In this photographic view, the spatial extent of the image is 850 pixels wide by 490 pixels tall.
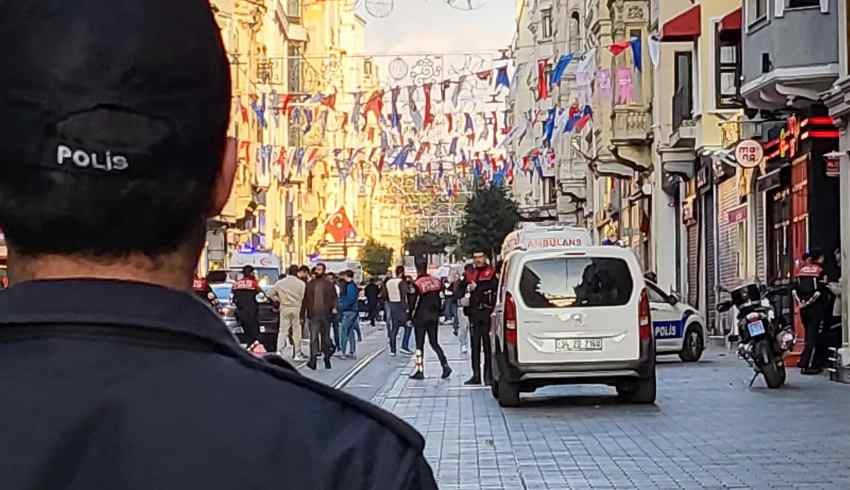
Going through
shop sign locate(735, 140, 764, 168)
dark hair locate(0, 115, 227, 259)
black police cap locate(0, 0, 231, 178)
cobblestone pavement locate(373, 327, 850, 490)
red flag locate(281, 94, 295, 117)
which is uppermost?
red flag locate(281, 94, 295, 117)

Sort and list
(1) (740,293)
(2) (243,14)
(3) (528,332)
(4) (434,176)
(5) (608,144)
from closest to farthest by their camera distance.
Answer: (3) (528,332)
(1) (740,293)
(5) (608,144)
(2) (243,14)
(4) (434,176)

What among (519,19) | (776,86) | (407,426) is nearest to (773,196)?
(776,86)

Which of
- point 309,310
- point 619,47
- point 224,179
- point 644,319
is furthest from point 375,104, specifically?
point 224,179

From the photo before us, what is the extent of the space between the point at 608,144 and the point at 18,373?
46.5 metres

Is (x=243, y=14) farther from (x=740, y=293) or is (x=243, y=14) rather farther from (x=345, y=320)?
(x=740, y=293)

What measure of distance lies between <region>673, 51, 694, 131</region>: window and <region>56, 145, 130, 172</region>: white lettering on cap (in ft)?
120

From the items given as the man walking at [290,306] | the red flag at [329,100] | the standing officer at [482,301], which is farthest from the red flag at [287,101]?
the standing officer at [482,301]

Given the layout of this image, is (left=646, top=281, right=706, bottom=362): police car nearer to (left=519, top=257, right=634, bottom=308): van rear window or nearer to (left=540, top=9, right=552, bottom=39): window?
(left=519, top=257, right=634, bottom=308): van rear window

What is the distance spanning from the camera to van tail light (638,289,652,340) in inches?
759

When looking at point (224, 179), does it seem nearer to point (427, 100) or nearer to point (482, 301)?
point (482, 301)

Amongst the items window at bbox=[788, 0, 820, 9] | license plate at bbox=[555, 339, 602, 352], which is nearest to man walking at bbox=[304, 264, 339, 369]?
window at bbox=[788, 0, 820, 9]

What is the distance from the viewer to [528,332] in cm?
1945

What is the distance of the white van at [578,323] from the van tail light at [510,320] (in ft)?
0.04

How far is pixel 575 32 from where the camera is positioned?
70375 mm
